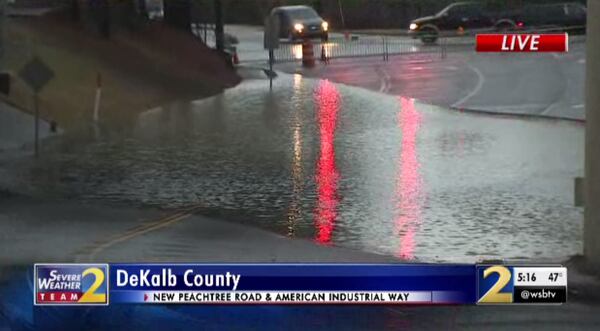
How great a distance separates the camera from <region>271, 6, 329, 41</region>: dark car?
20.6 feet

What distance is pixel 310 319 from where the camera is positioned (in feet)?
19.9

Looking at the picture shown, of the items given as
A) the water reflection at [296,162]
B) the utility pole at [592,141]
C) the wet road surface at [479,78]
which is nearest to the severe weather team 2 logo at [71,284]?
the water reflection at [296,162]

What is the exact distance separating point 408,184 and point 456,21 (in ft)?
3.61

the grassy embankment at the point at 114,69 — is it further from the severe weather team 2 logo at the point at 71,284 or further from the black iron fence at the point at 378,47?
the severe weather team 2 logo at the point at 71,284

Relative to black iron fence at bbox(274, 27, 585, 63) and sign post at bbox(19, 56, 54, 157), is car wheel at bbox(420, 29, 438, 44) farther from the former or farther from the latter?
sign post at bbox(19, 56, 54, 157)

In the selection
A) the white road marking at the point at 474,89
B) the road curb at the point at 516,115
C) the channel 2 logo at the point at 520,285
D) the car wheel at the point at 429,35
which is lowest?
the channel 2 logo at the point at 520,285

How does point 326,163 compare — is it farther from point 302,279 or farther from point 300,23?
point 302,279

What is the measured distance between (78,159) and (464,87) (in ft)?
7.84

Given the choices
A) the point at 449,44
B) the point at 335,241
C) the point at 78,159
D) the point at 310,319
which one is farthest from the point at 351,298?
the point at 78,159

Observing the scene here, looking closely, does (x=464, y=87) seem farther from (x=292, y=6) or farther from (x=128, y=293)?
(x=128, y=293)

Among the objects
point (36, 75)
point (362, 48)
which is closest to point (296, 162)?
point (362, 48)

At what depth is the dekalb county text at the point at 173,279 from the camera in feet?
17.3

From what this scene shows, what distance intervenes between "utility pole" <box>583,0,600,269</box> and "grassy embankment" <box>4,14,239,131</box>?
2014 mm

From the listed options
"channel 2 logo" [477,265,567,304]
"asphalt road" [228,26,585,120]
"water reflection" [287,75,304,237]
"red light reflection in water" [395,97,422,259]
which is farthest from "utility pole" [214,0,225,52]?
"channel 2 logo" [477,265,567,304]
